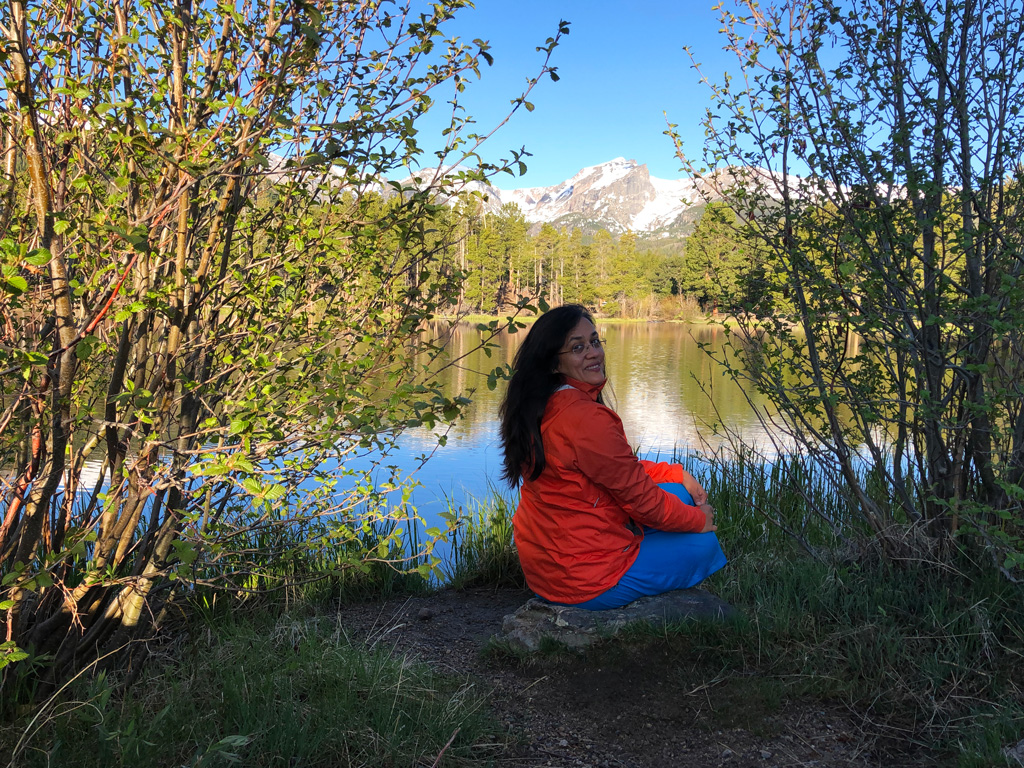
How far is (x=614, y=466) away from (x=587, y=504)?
24 centimetres

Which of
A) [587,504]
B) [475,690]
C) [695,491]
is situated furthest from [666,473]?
[475,690]

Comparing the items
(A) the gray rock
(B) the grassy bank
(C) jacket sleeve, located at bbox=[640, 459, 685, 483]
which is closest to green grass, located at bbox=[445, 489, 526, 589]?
(B) the grassy bank

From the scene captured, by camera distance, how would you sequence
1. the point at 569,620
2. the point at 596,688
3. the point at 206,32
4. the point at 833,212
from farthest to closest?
the point at 833,212 → the point at 569,620 → the point at 596,688 → the point at 206,32

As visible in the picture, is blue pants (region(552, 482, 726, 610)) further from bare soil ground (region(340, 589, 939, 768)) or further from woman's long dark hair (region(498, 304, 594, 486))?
woman's long dark hair (region(498, 304, 594, 486))

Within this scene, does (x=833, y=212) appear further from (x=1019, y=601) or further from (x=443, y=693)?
(x=443, y=693)

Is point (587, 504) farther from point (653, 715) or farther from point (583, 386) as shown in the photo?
point (653, 715)

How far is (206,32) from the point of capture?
2.62 metres

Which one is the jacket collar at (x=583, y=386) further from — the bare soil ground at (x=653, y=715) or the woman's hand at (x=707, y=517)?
the bare soil ground at (x=653, y=715)

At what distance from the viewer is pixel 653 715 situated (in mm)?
2754

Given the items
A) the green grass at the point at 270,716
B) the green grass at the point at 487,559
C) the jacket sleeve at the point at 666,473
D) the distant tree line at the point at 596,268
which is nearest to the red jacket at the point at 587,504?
the jacket sleeve at the point at 666,473

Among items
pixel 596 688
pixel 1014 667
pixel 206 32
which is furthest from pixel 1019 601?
pixel 206 32

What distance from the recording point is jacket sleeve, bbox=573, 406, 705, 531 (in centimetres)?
301

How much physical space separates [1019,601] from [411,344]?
9.21 feet

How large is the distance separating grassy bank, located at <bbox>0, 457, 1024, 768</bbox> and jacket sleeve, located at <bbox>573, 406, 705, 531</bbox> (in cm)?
53
